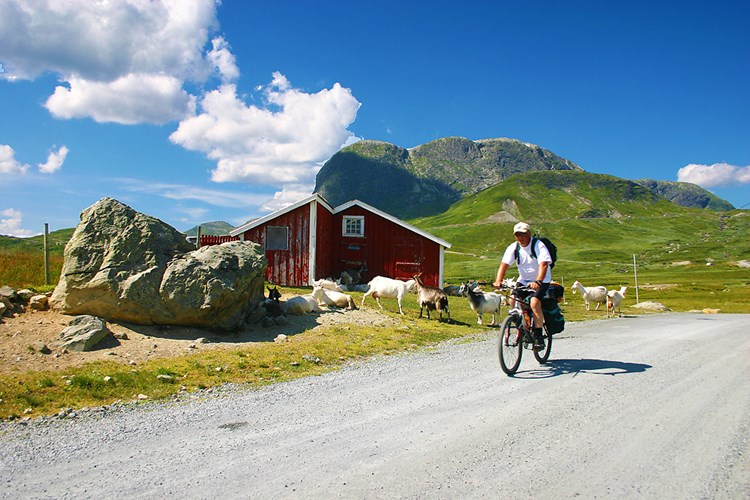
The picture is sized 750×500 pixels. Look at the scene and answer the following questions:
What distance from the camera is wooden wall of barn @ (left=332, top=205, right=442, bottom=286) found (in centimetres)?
3028

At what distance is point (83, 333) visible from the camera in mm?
10211

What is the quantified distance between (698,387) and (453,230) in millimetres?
186470

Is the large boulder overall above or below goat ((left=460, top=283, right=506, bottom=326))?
above

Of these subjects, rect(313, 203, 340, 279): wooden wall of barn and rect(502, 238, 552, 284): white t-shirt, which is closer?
rect(502, 238, 552, 284): white t-shirt

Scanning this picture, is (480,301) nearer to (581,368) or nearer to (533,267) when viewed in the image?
(581,368)

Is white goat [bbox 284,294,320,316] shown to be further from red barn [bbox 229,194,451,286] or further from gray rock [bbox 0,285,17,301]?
red barn [bbox 229,194,451,286]

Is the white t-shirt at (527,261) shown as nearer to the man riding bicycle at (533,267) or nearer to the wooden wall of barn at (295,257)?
the man riding bicycle at (533,267)

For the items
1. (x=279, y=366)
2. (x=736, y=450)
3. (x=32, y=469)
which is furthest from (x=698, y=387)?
(x=32, y=469)

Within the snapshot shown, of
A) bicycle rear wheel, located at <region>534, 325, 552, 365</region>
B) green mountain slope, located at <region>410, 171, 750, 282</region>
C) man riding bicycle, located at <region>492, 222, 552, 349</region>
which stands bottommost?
bicycle rear wheel, located at <region>534, 325, 552, 365</region>

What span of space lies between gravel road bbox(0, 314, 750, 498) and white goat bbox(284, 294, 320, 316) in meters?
7.79

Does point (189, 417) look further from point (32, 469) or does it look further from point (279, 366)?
point (279, 366)

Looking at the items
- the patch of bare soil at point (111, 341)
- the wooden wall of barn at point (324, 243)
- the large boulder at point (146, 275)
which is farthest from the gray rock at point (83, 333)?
the wooden wall of barn at point (324, 243)

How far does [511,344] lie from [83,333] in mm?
9068

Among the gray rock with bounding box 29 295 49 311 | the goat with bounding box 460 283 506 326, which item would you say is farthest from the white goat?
the gray rock with bounding box 29 295 49 311
